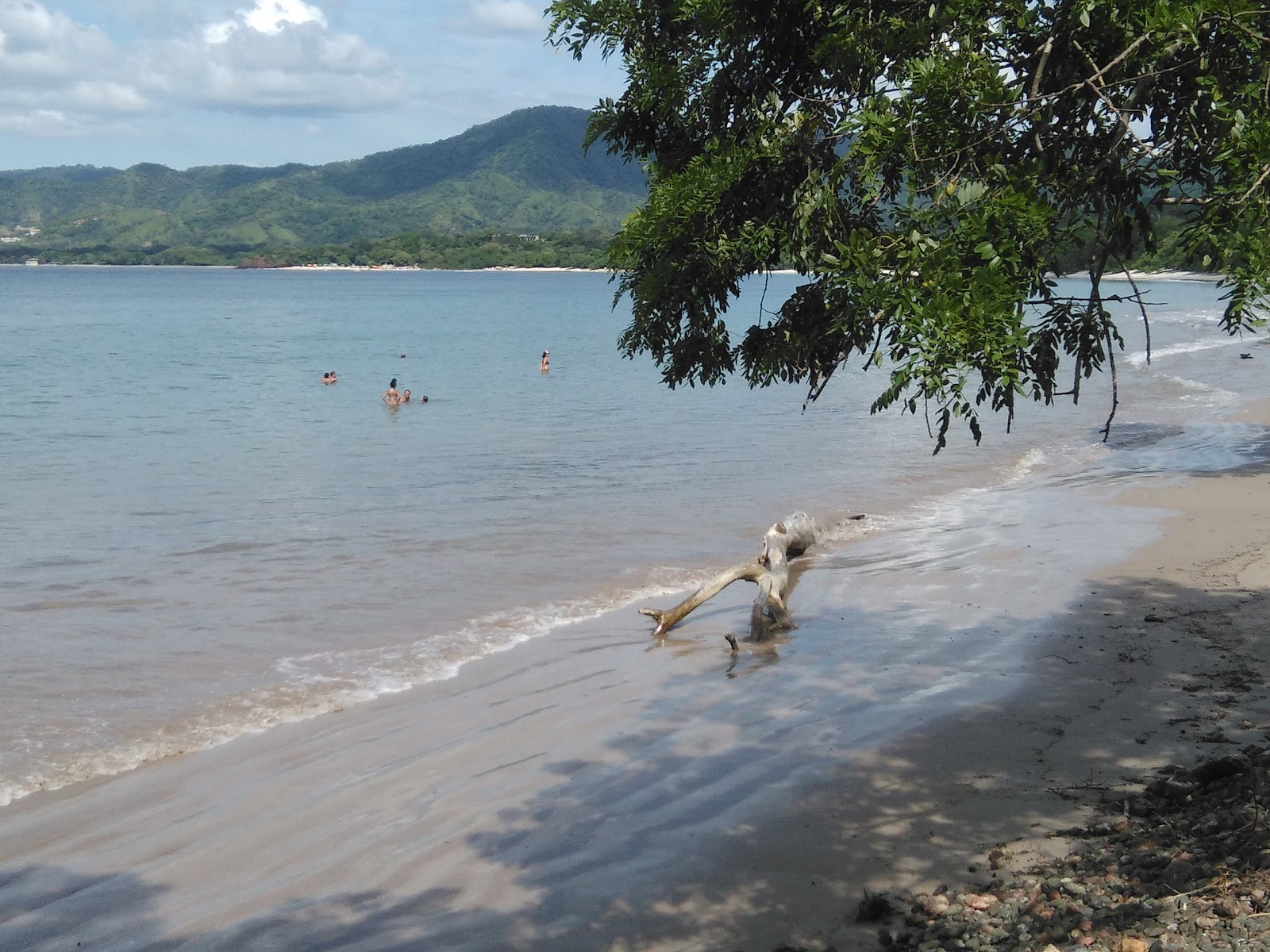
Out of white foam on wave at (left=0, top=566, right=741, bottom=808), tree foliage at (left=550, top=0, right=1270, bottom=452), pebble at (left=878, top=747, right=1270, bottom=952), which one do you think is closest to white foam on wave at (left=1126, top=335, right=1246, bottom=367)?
white foam on wave at (left=0, top=566, right=741, bottom=808)

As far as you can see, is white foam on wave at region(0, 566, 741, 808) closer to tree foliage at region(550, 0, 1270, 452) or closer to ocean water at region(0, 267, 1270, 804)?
ocean water at region(0, 267, 1270, 804)

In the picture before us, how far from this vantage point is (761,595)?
12.1 m

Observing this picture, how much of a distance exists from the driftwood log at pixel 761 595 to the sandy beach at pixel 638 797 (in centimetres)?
37

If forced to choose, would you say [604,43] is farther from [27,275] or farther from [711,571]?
[27,275]

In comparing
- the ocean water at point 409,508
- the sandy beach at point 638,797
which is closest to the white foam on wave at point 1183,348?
the ocean water at point 409,508

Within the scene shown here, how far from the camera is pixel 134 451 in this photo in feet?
86.4

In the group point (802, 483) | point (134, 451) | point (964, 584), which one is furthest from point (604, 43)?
point (134, 451)

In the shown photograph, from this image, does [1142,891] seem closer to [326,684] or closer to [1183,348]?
[326,684]

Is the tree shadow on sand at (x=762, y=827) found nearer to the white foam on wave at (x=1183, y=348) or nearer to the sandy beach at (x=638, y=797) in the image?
the sandy beach at (x=638, y=797)

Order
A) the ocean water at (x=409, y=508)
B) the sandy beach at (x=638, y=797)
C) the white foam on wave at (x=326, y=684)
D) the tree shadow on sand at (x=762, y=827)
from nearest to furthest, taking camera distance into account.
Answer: the tree shadow on sand at (x=762, y=827) → the sandy beach at (x=638, y=797) → the white foam on wave at (x=326, y=684) → the ocean water at (x=409, y=508)

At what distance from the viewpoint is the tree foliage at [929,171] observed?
166 inches

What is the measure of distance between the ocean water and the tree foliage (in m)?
6.47

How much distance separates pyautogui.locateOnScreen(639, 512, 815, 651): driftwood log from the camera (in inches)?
466

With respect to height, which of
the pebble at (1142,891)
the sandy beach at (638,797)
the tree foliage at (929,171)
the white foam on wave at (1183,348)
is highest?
the tree foliage at (929,171)
